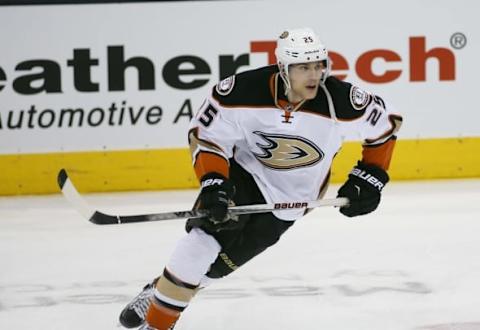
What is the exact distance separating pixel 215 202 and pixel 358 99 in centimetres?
56

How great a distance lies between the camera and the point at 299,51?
3195 millimetres

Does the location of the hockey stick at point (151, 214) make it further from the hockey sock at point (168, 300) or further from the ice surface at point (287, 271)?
the ice surface at point (287, 271)

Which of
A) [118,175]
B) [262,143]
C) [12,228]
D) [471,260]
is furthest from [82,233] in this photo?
[262,143]

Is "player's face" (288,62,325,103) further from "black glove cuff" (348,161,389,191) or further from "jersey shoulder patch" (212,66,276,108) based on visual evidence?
"black glove cuff" (348,161,389,191)

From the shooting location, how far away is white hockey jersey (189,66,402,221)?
10.8ft

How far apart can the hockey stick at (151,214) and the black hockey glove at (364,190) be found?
0.03m

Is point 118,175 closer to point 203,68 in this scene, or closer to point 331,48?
point 203,68

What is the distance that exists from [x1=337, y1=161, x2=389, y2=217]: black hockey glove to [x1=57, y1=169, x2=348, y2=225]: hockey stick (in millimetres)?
28

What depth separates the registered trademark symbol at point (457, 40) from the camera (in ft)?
22.9

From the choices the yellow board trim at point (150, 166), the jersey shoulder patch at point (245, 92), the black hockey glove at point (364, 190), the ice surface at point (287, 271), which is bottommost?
the yellow board trim at point (150, 166)

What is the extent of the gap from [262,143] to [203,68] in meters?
3.51

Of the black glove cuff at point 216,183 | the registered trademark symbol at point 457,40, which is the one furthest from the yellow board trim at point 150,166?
the black glove cuff at point 216,183

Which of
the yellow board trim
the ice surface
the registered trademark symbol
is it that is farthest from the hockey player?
the registered trademark symbol

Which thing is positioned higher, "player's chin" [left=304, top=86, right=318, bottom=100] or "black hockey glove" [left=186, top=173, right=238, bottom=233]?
"player's chin" [left=304, top=86, right=318, bottom=100]
